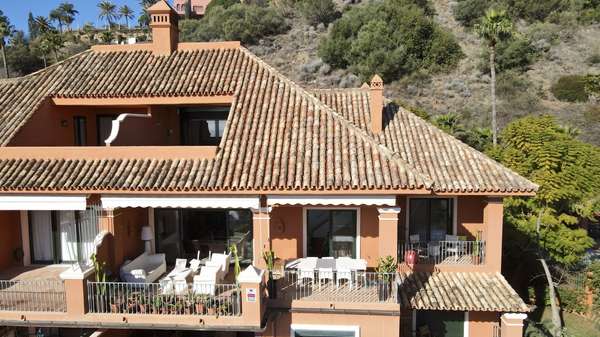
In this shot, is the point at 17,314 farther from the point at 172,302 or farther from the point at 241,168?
the point at 241,168

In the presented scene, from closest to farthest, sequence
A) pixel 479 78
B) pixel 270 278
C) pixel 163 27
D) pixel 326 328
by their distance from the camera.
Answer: pixel 326 328
pixel 270 278
pixel 163 27
pixel 479 78

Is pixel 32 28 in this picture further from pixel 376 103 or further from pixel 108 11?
pixel 376 103

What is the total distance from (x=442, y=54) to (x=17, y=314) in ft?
177

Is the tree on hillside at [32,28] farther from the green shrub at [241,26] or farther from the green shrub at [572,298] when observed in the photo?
the green shrub at [572,298]

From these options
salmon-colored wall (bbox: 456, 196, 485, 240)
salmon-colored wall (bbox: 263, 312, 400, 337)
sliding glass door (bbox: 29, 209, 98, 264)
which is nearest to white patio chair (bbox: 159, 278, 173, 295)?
salmon-colored wall (bbox: 263, 312, 400, 337)

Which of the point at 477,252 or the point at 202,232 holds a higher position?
the point at 202,232

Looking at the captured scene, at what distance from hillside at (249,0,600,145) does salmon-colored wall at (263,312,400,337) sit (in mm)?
35557

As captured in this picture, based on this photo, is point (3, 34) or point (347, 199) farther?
point (3, 34)

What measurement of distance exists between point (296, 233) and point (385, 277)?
3802mm

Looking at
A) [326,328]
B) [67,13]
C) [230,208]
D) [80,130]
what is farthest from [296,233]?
A: [67,13]

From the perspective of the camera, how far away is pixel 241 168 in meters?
12.1

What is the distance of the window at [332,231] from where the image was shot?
14078 millimetres

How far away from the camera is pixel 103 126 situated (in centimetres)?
1667

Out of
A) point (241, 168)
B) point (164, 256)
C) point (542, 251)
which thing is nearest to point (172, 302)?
point (164, 256)
